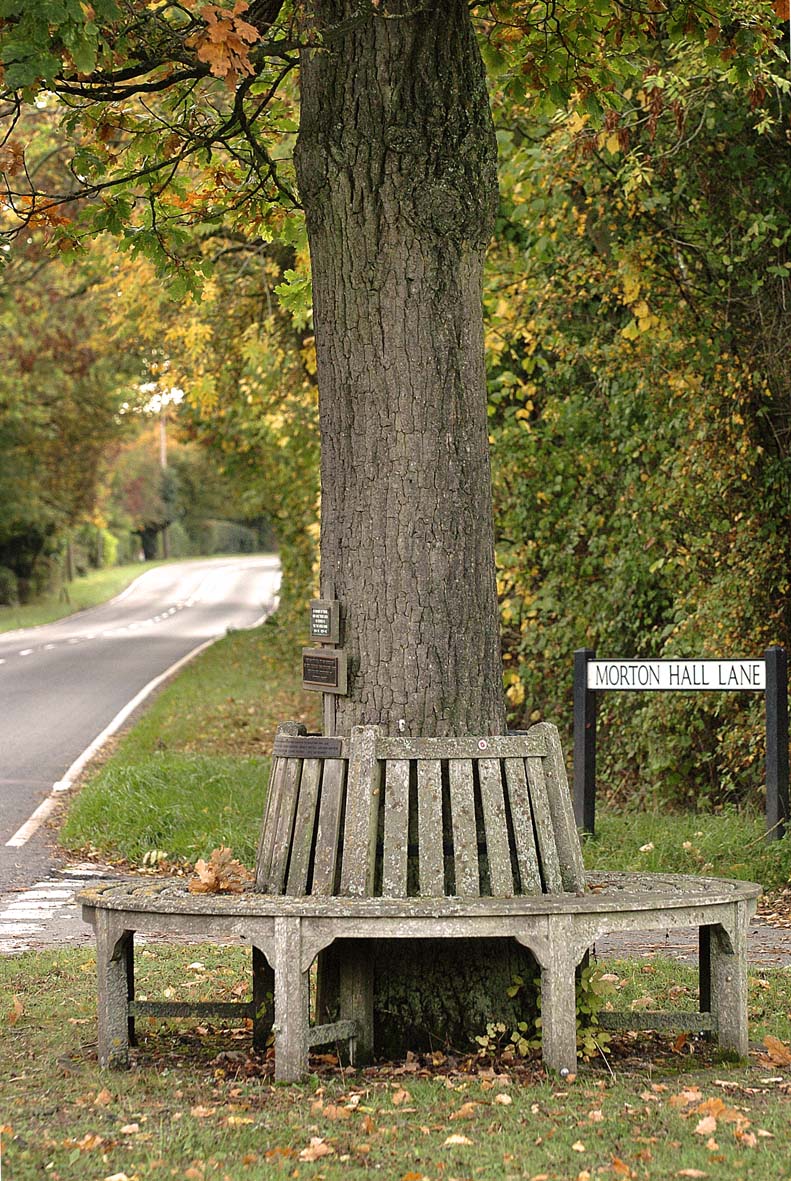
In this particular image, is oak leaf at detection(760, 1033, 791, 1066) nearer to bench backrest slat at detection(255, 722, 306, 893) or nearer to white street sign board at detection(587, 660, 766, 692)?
bench backrest slat at detection(255, 722, 306, 893)

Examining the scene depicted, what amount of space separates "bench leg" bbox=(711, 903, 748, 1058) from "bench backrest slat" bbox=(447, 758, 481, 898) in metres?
0.97

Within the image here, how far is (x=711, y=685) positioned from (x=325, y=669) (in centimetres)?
480

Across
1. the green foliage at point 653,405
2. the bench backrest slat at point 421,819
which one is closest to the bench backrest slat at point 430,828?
the bench backrest slat at point 421,819

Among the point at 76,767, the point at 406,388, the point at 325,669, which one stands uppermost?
the point at 406,388

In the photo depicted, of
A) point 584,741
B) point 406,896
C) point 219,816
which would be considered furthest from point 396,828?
point 219,816

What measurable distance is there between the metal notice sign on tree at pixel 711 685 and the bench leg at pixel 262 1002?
4825mm

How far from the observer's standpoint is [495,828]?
566cm

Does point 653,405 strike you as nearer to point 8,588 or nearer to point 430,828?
point 430,828

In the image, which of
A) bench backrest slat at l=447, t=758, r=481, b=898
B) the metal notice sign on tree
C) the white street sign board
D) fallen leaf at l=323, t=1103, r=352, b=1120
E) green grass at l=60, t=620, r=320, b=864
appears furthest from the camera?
green grass at l=60, t=620, r=320, b=864

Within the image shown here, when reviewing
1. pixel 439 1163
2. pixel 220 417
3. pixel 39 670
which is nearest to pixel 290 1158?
pixel 439 1163

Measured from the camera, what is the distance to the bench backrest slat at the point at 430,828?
5559 mm

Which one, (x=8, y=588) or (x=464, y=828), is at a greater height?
(x=8, y=588)

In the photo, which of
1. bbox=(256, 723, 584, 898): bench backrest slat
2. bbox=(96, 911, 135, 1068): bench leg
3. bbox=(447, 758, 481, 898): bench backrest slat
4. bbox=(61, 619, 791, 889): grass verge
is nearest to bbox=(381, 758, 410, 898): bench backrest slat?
bbox=(256, 723, 584, 898): bench backrest slat

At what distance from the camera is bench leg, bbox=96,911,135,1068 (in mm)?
5629
